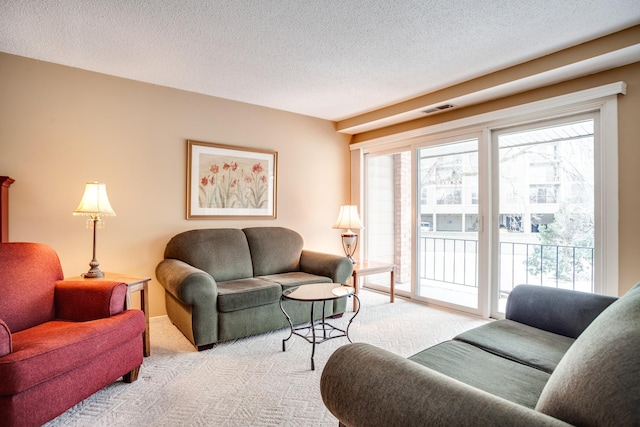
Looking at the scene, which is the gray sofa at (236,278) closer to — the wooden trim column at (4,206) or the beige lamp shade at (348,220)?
the beige lamp shade at (348,220)

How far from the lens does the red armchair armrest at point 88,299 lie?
2.09 meters

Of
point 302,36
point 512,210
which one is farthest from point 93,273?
point 512,210

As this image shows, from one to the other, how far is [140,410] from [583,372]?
2.07 metres

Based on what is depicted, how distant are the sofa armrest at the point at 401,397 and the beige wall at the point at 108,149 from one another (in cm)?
284

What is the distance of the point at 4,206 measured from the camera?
2584 millimetres

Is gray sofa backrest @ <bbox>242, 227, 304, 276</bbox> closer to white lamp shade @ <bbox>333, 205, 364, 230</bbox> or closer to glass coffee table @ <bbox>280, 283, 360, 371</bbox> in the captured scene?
white lamp shade @ <bbox>333, 205, 364, 230</bbox>

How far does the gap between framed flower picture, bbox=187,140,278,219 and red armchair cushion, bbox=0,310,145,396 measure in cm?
169

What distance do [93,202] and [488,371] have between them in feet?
9.02

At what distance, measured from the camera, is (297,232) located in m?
4.29

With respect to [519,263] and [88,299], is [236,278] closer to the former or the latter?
[88,299]

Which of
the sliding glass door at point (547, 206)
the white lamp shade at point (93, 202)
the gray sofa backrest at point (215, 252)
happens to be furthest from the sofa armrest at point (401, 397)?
the sliding glass door at point (547, 206)

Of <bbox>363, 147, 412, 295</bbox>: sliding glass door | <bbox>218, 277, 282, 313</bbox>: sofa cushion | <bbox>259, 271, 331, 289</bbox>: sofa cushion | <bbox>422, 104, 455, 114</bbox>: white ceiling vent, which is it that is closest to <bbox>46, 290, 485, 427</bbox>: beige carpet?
<bbox>218, 277, 282, 313</bbox>: sofa cushion

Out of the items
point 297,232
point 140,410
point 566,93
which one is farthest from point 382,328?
point 566,93

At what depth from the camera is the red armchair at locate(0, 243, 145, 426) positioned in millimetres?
1514
